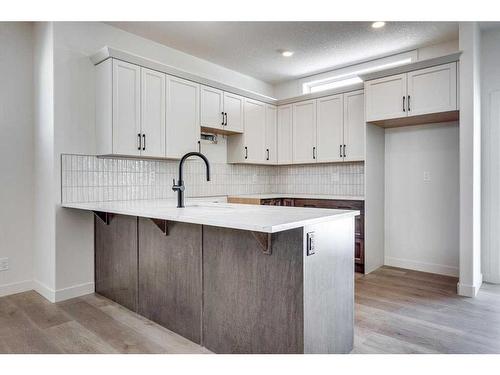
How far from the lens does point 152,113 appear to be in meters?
3.44

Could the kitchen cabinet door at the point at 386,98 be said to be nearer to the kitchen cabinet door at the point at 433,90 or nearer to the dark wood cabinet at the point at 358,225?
the kitchen cabinet door at the point at 433,90

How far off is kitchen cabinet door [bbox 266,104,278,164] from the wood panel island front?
2709 mm

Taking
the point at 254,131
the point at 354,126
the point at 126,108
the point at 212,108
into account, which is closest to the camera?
the point at 126,108

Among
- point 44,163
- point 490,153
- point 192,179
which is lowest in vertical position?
point 192,179

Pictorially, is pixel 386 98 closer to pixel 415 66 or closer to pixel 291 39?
pixel 415 66

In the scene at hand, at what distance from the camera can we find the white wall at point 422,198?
3814mm

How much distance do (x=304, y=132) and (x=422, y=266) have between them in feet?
7.54

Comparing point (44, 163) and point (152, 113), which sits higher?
point (152, 113)

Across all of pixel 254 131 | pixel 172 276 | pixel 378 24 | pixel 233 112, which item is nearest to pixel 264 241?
pixel 172 276

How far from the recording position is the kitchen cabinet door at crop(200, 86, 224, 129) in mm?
3955

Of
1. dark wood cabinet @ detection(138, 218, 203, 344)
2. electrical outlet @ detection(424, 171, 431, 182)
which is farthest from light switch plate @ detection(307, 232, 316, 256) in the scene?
electrical outlet @ detection(424, 171, 431, 182)

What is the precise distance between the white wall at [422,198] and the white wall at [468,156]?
0.62m

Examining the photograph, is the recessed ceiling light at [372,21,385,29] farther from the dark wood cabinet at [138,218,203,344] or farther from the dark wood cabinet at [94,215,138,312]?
the dark wood cabinet at [94,215,138,312]
